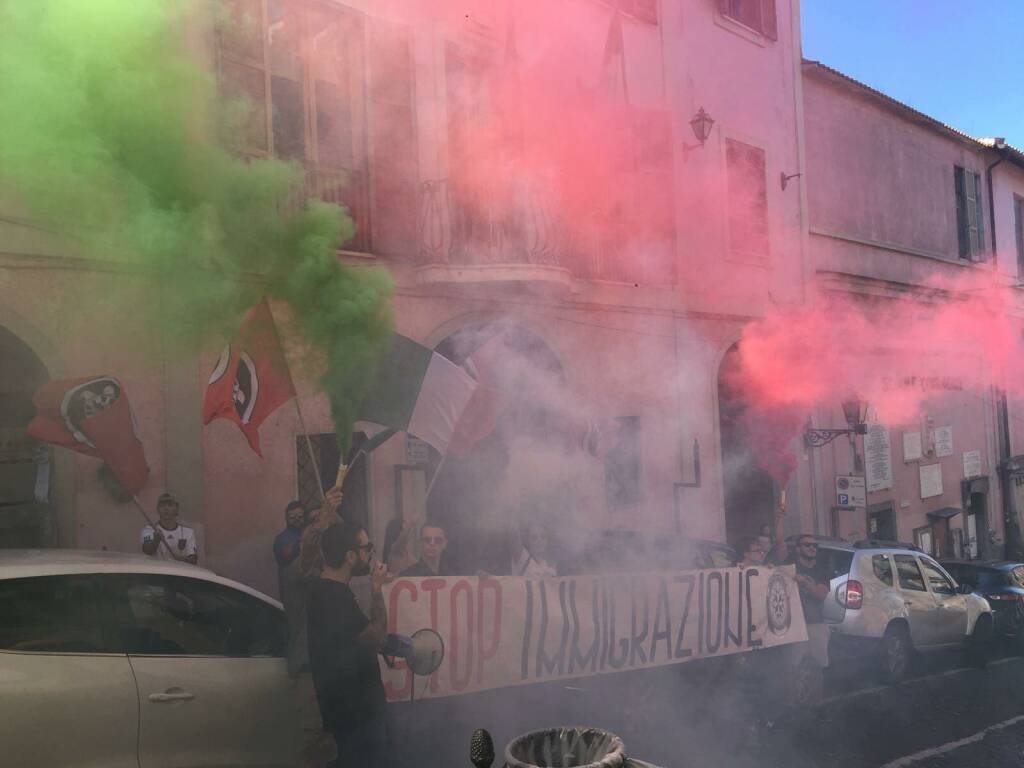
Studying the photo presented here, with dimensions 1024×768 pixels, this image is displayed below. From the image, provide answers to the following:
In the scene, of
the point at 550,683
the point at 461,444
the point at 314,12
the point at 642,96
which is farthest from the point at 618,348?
the point at 550,683

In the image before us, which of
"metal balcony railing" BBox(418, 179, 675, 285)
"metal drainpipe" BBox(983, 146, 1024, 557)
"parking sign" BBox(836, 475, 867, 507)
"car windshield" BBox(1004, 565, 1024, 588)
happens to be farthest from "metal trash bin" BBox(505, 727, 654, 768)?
"metal drainpipe" BBox(983, 146, 1024, 557)

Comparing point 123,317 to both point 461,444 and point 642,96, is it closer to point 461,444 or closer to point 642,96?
point 461,444

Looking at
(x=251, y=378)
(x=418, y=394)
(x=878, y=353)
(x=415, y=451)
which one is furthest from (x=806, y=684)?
(x=878, y=353)

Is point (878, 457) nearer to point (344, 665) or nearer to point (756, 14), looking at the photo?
point (756, 14)

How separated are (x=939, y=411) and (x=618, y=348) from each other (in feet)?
30.1

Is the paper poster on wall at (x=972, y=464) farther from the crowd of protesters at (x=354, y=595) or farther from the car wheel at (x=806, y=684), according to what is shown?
the car wheel at (x=806, y=684)

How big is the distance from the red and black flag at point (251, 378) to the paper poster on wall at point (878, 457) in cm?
1181

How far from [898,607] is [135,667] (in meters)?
7.40

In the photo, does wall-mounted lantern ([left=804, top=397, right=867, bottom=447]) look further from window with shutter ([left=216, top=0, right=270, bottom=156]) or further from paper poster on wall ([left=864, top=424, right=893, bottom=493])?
window with shutter ([left=216, top=0, right=270, bottom=156])

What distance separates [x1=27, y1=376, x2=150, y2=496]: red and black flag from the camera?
18.3ft

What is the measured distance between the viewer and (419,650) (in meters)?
5.15

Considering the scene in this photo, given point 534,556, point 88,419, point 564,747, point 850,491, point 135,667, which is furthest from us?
point 850,491

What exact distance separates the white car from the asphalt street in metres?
1.27

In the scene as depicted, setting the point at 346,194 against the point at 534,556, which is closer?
the point at 534,556
